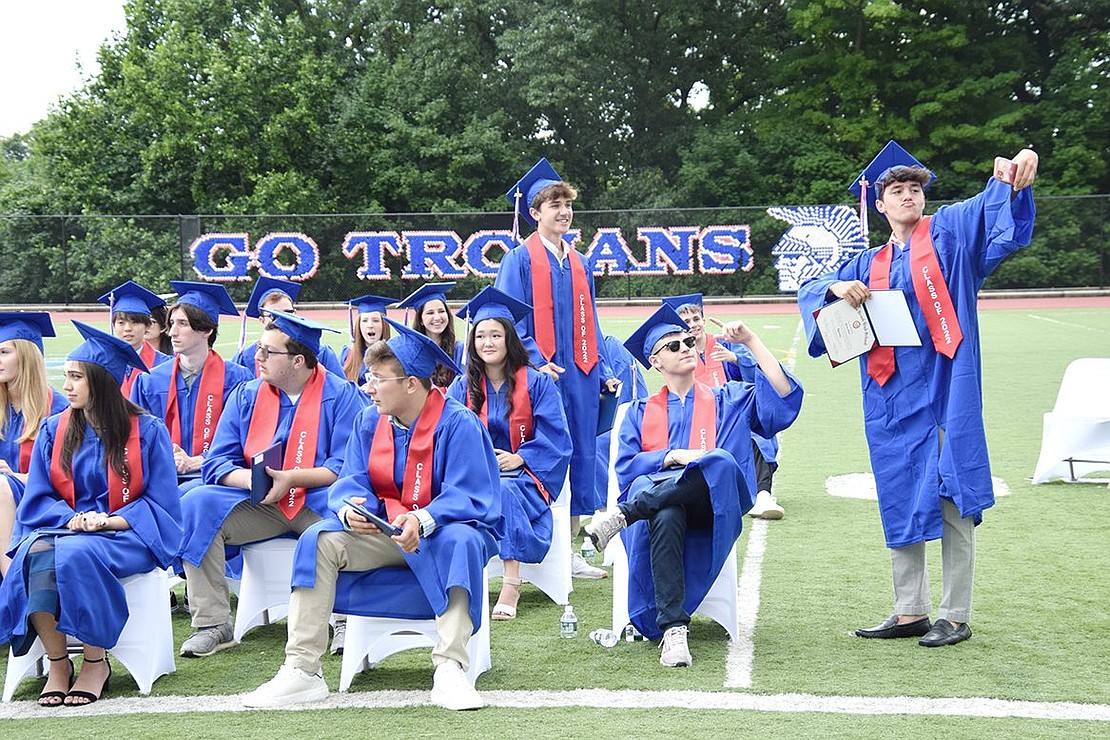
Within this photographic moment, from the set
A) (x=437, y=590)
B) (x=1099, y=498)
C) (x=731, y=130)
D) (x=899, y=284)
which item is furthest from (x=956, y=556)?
(x=731, y=130)

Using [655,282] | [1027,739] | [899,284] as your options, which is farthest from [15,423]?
[655,282]

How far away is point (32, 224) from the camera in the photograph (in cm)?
3011

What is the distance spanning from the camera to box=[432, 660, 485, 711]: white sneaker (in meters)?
4.71

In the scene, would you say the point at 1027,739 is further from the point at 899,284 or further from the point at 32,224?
the point at 32,224

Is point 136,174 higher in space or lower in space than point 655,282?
higher

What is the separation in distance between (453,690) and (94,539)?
151 cm

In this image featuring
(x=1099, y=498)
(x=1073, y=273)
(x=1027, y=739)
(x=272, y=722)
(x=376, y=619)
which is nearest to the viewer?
(x=1027, y=739)

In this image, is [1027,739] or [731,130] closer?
[1027,739]

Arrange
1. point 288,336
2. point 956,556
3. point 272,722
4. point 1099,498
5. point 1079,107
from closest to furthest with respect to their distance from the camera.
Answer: point 272,722, point 956,556, point 288,336, point 1099,498, point 1079,107

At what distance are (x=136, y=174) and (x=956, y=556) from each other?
31.6m

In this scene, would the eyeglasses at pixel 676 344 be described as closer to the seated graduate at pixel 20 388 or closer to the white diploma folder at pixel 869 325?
the white diploma folder at pixel 869 325

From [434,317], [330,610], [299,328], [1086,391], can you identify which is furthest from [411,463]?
[1086,391]

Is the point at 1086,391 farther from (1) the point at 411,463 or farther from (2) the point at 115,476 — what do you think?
(2) the point at 115,476

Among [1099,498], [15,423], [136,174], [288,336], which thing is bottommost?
[1099,498]
